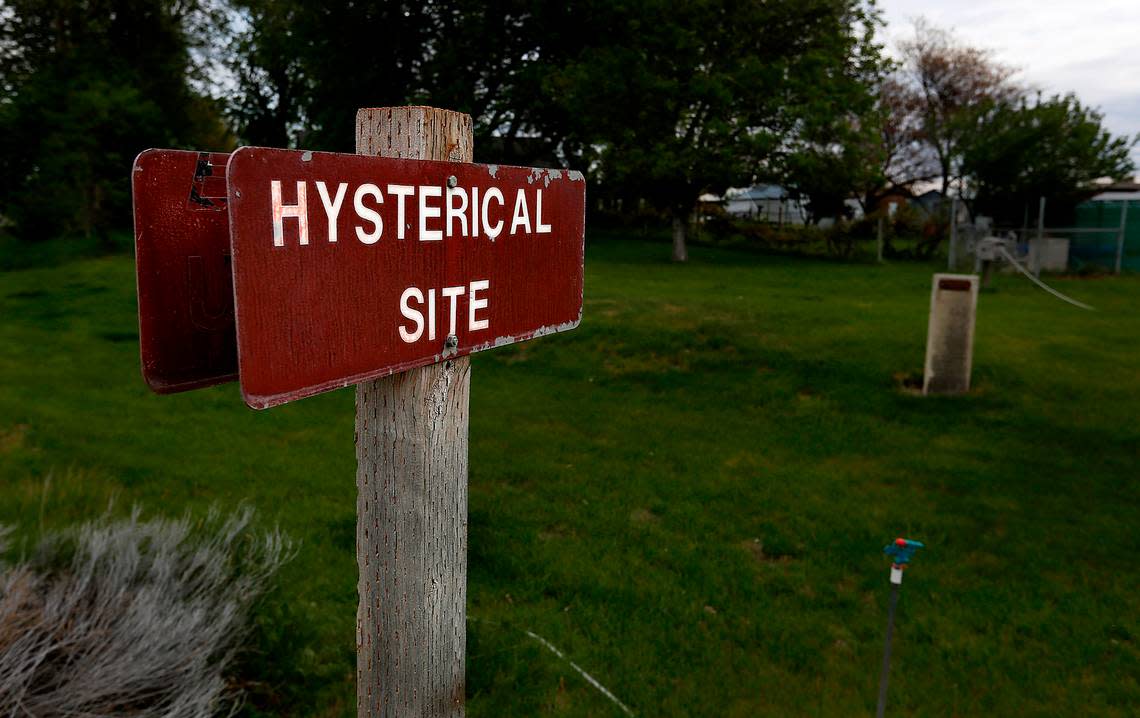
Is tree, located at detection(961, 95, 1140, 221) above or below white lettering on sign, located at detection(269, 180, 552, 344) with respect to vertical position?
above

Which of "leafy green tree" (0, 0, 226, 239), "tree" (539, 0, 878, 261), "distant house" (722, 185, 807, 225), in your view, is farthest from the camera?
"distant house" (722, 185, 807, 225)

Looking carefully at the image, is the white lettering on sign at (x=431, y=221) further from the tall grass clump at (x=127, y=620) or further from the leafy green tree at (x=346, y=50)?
the leafy green tree at (x=346, y=50)

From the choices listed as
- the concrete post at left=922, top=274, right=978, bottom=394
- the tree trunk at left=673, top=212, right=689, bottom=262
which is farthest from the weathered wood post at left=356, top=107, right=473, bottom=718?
the tree trunk at left=673, top=212, right=689, bottom=262

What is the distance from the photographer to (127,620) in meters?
3.27

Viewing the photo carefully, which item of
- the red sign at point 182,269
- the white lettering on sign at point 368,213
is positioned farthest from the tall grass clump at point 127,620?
the white lettering on sign at point 368,213

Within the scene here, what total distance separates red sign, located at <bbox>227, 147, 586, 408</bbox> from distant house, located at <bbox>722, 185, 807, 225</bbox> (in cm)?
3101

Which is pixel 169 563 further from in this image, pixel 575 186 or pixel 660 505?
pixel 660 505

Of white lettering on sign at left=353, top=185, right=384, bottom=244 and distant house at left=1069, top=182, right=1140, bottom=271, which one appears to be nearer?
white lettering on sign at left=353, top=185, right=384, bottom=244

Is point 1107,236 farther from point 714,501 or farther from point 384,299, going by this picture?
point 384,299

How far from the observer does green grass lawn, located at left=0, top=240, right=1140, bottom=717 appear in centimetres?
389

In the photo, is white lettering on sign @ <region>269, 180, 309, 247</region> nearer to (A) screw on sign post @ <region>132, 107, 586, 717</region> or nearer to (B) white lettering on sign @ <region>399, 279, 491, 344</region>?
(A) screw on sign post @ <region>132, 107, 586, 717</region>

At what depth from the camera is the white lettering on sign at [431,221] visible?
1.43m

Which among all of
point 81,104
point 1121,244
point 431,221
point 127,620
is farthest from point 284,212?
point 81,104

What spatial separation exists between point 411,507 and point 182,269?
642 mm
